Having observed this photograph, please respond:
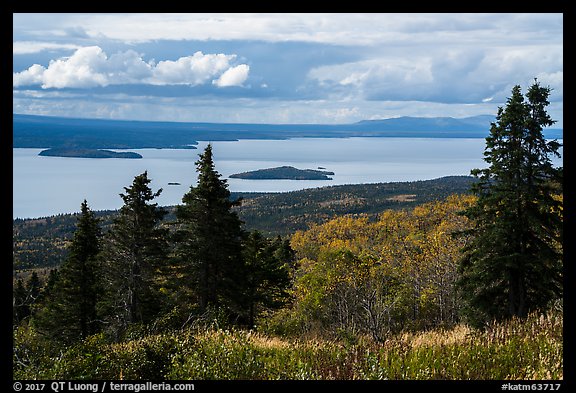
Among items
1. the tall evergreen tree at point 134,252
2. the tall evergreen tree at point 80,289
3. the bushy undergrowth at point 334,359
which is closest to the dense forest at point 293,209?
the tall evergreen tree at point 80,289

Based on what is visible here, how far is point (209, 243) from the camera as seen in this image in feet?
65.2

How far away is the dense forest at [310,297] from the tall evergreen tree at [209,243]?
0.18 feet

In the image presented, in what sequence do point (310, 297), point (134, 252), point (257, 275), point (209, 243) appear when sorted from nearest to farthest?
point (209, 243), point (134, 252), point (257, 275), point (310, 297)

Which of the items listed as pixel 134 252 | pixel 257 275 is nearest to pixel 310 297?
pixel 257 275

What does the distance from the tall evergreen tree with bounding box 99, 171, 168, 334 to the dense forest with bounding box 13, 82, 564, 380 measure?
0.06m

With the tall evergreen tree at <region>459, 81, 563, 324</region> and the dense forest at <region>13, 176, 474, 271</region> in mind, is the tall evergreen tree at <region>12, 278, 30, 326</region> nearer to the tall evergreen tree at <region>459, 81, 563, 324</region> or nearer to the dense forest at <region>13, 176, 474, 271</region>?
the tall evergreen tree at <region>459, 81, 563, 324</region>

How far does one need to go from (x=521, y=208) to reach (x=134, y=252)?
14637 millimetres

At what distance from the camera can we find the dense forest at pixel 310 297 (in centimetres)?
Answer: 650

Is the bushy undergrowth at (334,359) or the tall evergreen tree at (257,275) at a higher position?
the bushy undergrowth at (334,359)

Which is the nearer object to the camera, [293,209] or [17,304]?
[17,304]

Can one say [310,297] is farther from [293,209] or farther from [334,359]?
[293,209]

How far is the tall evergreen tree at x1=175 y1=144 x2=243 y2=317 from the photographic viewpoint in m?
19.9

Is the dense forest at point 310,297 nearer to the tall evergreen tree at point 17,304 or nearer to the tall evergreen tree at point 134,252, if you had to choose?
the tall evergreen tree at point 134,252
